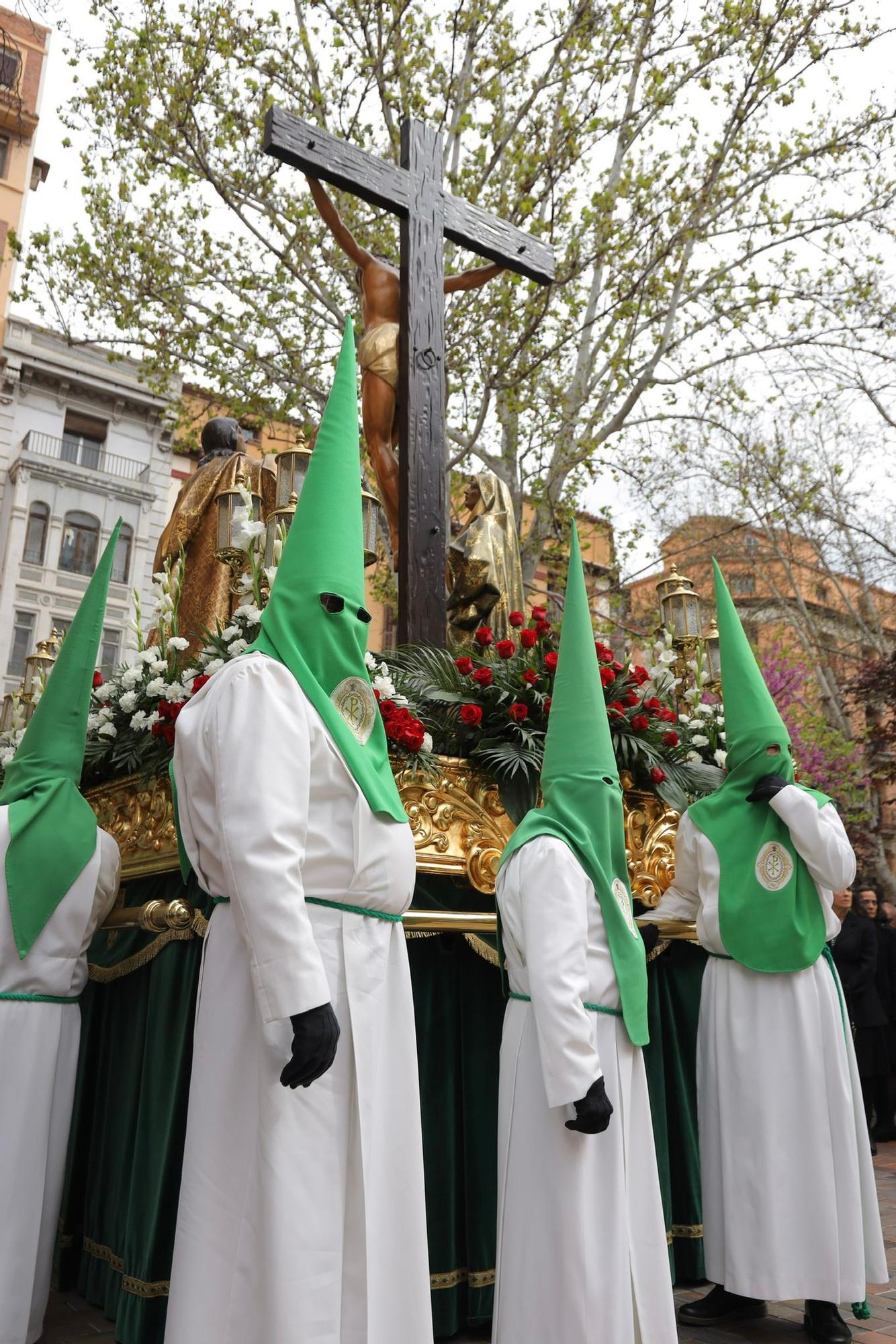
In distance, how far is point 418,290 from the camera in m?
5.93

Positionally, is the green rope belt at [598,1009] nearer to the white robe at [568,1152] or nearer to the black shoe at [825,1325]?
the white robe at [568,1152]

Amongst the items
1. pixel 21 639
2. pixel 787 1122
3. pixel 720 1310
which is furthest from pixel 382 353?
pixel 21 639

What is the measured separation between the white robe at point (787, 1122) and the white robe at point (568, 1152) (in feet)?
2.42

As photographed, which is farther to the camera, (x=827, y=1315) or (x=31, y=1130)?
(x=827, y=1315)

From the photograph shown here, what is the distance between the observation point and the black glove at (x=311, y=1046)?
2.27 metres

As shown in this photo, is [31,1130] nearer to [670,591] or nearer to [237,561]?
[237,561]

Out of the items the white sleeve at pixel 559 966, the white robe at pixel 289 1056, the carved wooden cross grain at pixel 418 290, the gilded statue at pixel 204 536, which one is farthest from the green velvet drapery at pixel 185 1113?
the gilded statue at pixel 204 536

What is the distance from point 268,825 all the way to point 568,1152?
1399 mm

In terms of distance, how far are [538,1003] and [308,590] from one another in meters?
1.34

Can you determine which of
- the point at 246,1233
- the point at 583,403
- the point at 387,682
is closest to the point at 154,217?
the point at 583,403

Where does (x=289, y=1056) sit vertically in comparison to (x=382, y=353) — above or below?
below

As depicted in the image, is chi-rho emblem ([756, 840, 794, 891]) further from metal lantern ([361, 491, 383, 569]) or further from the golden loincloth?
the golden loincloth

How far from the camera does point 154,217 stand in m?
12.4

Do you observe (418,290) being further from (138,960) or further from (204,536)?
(138,960)
